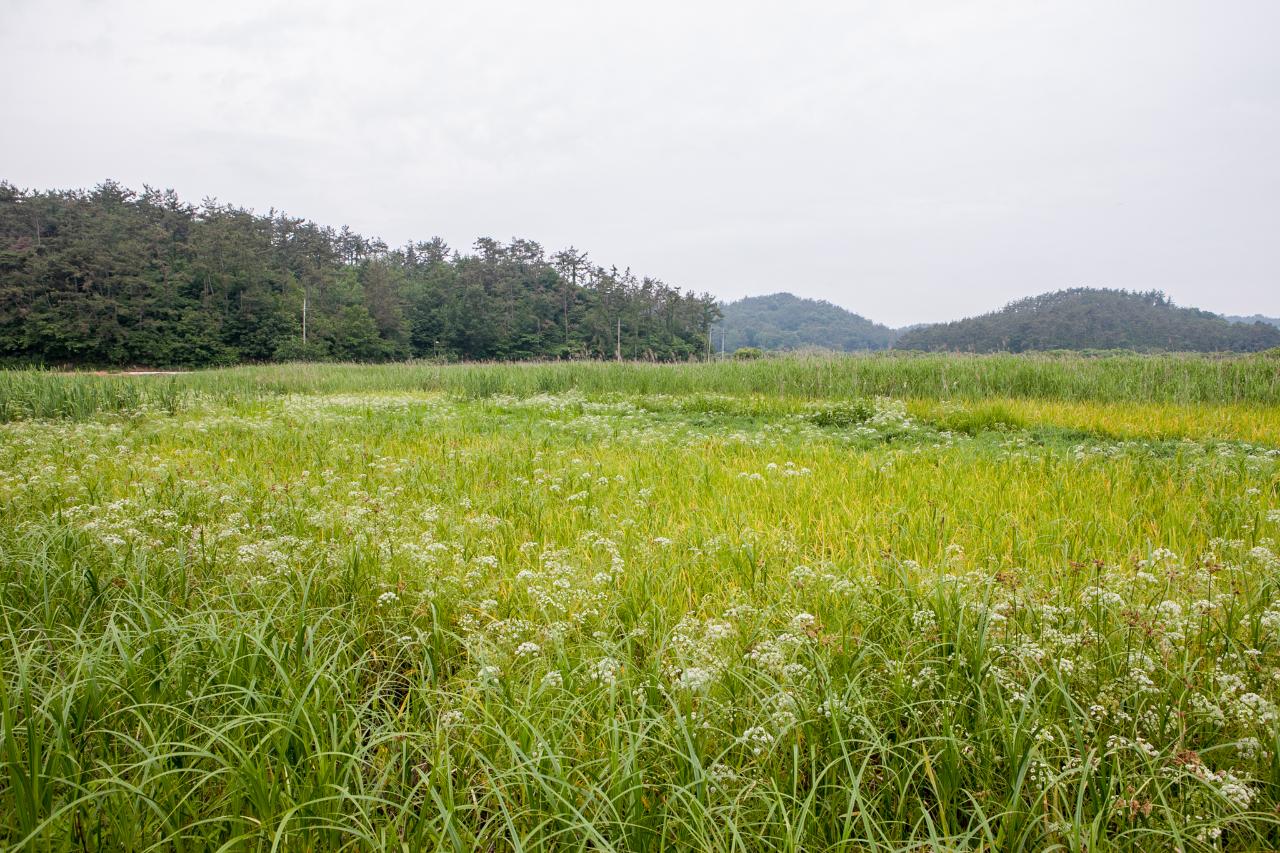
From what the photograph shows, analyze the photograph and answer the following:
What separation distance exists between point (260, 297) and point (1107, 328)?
74144 mm

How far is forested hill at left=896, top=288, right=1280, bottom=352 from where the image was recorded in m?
51.5

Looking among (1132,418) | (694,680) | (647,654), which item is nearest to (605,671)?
(694,680)

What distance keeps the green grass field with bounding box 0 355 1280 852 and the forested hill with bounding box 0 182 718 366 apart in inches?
1668

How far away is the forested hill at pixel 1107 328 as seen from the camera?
51.5 m

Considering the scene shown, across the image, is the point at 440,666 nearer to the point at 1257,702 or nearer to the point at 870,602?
the point at 870,602

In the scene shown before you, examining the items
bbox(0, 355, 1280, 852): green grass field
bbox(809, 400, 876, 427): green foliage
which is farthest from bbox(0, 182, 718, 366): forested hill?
bbox(0, 355, 1280, 852): green grass field

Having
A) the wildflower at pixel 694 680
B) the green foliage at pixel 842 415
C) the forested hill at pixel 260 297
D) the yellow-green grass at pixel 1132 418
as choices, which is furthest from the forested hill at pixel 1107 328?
the wildflower at pixel 694 680

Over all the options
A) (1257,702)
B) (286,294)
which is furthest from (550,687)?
(286,294)

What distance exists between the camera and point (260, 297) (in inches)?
1735

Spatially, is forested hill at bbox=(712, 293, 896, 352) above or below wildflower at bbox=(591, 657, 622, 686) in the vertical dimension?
above

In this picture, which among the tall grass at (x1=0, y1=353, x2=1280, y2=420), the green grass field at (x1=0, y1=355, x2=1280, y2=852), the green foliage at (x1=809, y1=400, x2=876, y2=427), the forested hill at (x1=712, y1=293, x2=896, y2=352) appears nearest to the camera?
the green grass field at (x1=0, y1=355, x2=1280, y2=852)

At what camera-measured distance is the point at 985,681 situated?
6.61ft

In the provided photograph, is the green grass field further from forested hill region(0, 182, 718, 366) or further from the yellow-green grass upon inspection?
forested hill region(0, 182, 718, 366)

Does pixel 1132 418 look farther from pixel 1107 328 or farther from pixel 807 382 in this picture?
pixel 1107 328
